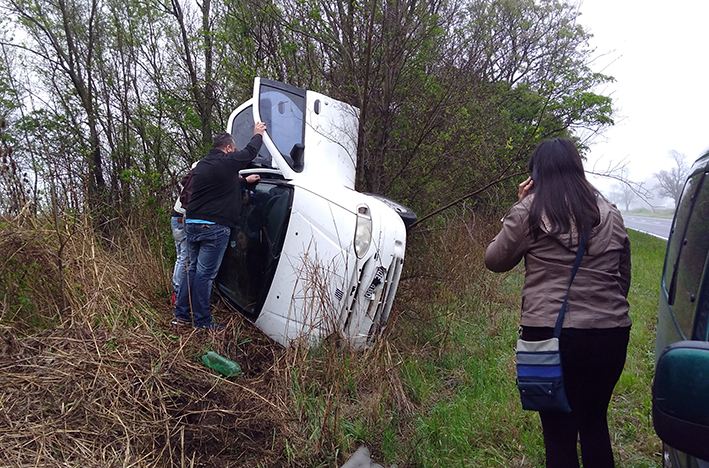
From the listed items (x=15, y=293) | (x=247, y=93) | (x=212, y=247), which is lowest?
(x=15, y=293)

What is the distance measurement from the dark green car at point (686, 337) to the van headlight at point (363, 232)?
6.59 ft

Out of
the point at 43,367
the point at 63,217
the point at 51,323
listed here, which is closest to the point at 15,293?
the point at 51,323

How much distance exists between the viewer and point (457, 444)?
312cm

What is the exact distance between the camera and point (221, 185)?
453cm

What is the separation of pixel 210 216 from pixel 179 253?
0.99 meters

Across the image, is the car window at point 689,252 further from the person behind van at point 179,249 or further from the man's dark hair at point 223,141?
the person behind van at point 179,249

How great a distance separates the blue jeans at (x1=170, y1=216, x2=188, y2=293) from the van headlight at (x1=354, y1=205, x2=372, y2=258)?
1.96 meters

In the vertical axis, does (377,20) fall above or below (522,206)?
above

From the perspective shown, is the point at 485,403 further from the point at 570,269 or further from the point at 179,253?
the point at 179,253

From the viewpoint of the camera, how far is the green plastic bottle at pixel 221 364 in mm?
3781

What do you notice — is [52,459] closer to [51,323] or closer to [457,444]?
[51,323]

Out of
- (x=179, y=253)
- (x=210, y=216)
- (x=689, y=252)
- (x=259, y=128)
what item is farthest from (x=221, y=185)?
(x=689, y=252)

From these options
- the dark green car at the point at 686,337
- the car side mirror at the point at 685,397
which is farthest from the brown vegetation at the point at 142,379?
the car side mirror at the point at 685,397

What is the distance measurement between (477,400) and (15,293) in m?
4.03
